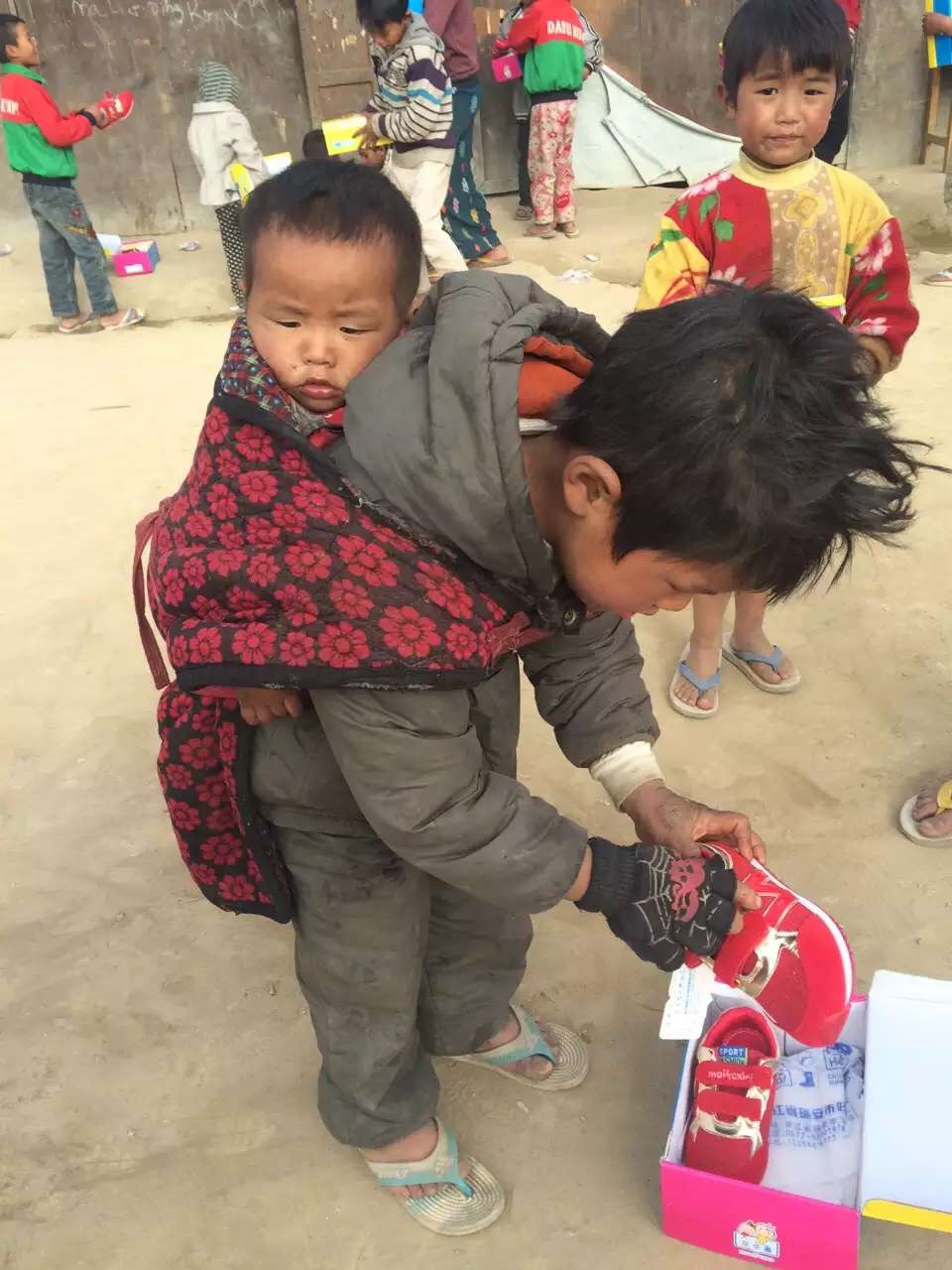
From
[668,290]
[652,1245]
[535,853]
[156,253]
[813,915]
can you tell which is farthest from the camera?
[156,253]

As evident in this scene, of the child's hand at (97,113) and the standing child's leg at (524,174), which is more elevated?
the child's hand at (97,113)

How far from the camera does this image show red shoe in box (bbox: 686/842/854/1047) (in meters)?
1.29

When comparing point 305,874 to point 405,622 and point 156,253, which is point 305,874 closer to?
point 405,622

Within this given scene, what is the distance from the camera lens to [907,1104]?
1.47 m

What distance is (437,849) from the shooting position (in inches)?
44.9

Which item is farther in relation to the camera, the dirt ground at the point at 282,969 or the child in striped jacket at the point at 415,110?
the child in striped jacket at the point at 415,110

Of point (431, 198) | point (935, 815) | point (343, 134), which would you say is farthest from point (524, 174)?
point (935, 815)

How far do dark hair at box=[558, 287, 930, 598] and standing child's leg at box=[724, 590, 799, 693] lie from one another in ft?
5.29

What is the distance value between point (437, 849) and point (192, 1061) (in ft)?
3.23

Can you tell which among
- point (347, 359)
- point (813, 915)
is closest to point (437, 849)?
point (813, 915)

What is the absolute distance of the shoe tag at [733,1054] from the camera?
1560 millimetres

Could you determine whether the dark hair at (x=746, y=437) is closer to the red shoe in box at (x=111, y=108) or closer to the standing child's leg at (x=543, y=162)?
the red shoe in box at (x=111, y=108)

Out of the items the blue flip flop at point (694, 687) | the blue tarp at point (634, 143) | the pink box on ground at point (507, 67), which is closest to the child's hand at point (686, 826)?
the blue flip flop at point (694, 687)

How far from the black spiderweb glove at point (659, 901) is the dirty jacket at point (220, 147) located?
5.61 meters
